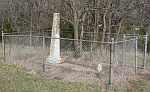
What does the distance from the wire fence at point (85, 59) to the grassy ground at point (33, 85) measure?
0.48m

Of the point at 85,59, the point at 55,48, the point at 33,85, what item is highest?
the point at 55,48

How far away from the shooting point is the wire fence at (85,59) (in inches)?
277

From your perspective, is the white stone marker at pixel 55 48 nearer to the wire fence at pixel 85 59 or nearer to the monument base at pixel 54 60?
the monument base at pixel 54 60

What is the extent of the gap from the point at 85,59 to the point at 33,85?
3.39 m

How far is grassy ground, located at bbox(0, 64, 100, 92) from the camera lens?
19.2 feet

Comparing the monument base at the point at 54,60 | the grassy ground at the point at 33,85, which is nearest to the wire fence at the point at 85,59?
the monument base at the point at 54,60

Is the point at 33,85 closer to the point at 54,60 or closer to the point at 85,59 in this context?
the point at 54,60

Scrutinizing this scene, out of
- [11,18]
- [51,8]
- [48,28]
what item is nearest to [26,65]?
[51,8]

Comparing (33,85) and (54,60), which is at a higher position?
(54,60)

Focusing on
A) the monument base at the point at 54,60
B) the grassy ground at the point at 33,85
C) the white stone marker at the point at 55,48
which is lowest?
the grassy ground at the point at 33,85

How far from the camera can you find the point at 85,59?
9.20 meters

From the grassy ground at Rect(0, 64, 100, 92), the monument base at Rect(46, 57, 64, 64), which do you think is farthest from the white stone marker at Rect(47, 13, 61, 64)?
the grassy ground at Rect(0, 64, 100, 92)

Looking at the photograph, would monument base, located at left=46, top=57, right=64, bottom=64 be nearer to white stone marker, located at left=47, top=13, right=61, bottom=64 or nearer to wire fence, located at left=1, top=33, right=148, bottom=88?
white stone marker, located at left=47, top=13, right=61, bottom=64

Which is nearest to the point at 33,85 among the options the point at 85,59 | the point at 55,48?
the point at 55,48
